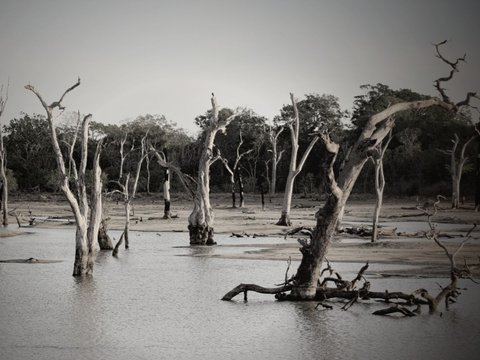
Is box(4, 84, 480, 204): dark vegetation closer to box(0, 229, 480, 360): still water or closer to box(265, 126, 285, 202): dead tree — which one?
box(265, 126, 285, 202): dead tree

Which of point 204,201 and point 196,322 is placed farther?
point 204,201

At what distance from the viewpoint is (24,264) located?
27031mm

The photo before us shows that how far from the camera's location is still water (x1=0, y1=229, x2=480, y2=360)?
14.1 m

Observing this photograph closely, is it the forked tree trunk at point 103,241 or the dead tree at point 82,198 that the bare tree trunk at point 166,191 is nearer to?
the forked tree trunk at point 103,241

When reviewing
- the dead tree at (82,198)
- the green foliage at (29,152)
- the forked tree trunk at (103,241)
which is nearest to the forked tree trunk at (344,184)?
the dead tree at (82,198)

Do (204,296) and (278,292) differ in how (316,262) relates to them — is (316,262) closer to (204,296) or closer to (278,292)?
(278,292)

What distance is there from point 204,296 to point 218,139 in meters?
67.1

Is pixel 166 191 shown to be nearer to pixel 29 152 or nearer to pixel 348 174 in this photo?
pixel 348 174

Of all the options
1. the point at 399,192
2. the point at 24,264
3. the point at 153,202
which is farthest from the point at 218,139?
the point at 24,264

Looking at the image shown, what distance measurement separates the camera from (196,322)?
16.9 m

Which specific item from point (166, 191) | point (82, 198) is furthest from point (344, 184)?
point (166, 191)

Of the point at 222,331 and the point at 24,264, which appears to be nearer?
the point at 222,331

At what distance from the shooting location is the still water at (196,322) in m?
14.1

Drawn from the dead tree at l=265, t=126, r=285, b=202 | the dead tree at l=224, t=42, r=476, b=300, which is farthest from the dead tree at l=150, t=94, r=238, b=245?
the dead tree at l=265, t=126, r=285, b=202
